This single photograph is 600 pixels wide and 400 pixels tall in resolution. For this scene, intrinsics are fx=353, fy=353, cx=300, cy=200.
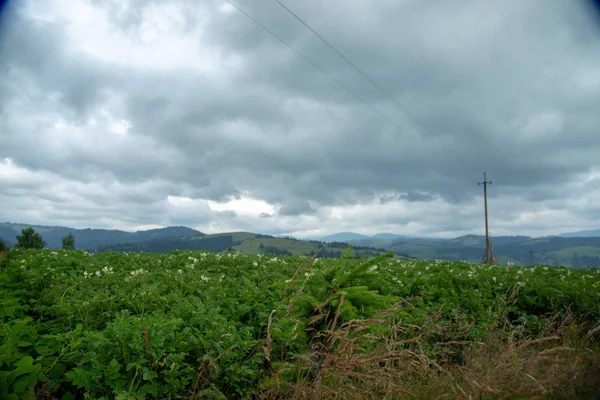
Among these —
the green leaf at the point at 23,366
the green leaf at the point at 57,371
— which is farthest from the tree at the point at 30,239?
the green leaf at the point at 23,366

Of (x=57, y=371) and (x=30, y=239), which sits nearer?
(x=57, y=371)

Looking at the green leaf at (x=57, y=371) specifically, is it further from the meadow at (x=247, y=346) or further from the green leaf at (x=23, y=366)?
the green leaf at (x=23, y=366)

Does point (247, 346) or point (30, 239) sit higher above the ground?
point (247, 346)

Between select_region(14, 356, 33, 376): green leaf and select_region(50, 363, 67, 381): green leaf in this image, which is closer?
select_region(14, 356, 33, 376): green leaf

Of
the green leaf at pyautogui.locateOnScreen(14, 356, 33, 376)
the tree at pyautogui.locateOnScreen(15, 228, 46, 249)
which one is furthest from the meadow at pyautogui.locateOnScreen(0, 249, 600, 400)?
the tree at pyautogui.locateOnScreen(15, 228, 46, 249)

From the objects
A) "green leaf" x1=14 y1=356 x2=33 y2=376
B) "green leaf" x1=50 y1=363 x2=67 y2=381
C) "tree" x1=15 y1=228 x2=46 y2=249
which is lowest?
"tree" x1=15 y1=228 x2=46 y2=249

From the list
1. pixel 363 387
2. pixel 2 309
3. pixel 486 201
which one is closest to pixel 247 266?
pixel 2 309

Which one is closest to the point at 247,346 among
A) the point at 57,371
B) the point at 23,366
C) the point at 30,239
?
the point at 57,371

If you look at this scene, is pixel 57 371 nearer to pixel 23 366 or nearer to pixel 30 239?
pixel 23 366

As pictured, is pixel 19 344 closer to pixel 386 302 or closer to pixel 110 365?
pixel 110 365

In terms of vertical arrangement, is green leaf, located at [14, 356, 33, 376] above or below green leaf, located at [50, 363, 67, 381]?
above

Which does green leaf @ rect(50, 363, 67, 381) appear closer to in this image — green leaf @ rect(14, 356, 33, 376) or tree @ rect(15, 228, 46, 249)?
green leaf @ rect(14, 356, 33, 376)

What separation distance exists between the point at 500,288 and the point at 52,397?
30.0 ft

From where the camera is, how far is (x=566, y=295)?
8.29 metres
